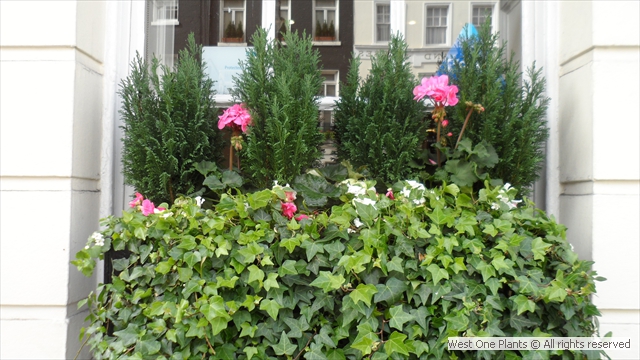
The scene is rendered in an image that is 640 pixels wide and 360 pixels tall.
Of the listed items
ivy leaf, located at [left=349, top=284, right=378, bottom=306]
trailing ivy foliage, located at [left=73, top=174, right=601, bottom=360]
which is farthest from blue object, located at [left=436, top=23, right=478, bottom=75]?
ivy leaf, located at [left=349, top=284, right=378, bottom=306]

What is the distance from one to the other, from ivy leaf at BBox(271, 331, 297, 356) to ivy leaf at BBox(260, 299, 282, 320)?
79 mm

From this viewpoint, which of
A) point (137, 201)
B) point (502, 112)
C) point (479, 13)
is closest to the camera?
point (137, 201)

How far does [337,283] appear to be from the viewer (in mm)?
1334

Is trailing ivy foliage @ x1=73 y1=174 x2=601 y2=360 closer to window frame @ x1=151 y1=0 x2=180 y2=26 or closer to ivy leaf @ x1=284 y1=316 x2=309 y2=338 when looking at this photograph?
ivy leaf @ x1=284 y1=316 x2=309 y2=338

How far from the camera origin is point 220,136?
188 centimetres

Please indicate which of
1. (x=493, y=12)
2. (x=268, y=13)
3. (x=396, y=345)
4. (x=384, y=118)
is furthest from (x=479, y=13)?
(x=396, y=345)

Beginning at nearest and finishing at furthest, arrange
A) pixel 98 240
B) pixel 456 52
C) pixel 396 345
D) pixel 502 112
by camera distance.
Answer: pixel 396 345
pixel 98 240
pixel 502 112
pixel 456 52

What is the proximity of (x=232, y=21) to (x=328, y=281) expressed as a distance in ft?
4.34

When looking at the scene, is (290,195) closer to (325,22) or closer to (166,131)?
(166,131)

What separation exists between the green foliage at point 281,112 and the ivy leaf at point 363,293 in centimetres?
53

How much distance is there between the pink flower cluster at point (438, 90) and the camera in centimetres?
174

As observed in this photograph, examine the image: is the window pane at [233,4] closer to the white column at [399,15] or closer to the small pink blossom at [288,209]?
the white column at [399,15]

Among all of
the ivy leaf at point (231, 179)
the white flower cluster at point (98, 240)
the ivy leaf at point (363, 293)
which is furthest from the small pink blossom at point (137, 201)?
the ivy leaf at point (363, 293)

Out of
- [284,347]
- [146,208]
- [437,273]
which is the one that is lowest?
[284,347]
